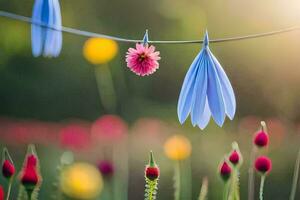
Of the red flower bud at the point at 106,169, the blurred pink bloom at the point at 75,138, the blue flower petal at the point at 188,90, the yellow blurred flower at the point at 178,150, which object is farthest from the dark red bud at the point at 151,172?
the blurred pink bloom at the point at 75,138

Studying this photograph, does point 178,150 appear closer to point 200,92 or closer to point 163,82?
point 163,82

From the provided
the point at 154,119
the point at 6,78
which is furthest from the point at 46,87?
the point at 154,119

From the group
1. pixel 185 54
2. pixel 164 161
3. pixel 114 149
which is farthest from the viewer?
pixel 185 54

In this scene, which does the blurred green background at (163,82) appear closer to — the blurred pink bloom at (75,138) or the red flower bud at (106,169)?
the blurred pink bloom at (75,138)

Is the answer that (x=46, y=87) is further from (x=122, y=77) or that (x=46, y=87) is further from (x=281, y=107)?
(x=281, y=107)

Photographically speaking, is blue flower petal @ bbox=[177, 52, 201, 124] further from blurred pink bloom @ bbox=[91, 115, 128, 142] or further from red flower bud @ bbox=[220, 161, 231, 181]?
blurred pink bloom @ bbox=[91, 115, 128, 142]

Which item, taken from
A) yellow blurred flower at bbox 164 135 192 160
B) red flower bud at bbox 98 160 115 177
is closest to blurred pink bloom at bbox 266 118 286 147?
yellow blurred flower at bbox 164 135 192 160
